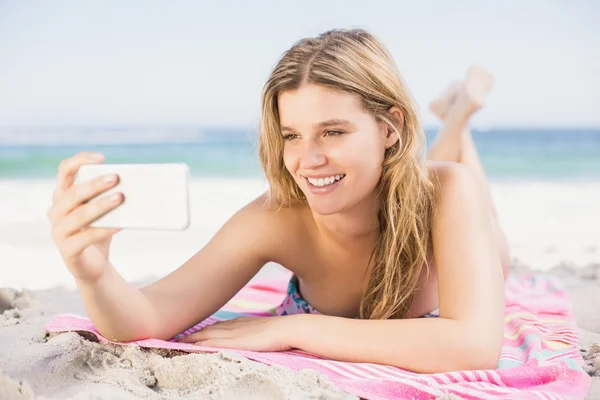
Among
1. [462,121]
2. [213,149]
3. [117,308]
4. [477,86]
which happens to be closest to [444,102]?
[477,86]

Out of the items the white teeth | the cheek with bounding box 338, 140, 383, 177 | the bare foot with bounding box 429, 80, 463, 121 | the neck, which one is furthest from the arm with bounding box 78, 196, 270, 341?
the bare foot with bounding box 429, 80, 463, 121

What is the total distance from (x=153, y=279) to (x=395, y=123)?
2604 mm

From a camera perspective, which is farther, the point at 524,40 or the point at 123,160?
the point at 524,40

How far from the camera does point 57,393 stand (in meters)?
1.91

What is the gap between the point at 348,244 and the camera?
2639 mm

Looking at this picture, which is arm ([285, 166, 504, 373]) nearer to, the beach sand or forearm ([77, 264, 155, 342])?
the beach sand

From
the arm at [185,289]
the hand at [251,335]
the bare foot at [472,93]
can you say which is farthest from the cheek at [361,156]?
the bare foot at [472,93]

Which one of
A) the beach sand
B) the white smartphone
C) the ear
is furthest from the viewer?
the ear

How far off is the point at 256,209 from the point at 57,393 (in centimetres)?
98

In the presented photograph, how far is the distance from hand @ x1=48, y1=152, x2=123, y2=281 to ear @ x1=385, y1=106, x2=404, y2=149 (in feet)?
3.63

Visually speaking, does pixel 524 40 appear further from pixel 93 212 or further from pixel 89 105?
pixel 93 212

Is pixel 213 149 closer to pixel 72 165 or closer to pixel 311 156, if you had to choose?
pixel 311 156

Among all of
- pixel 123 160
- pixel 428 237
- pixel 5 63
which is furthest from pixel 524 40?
pixel 428 237

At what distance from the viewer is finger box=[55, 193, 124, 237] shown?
5.41ft
